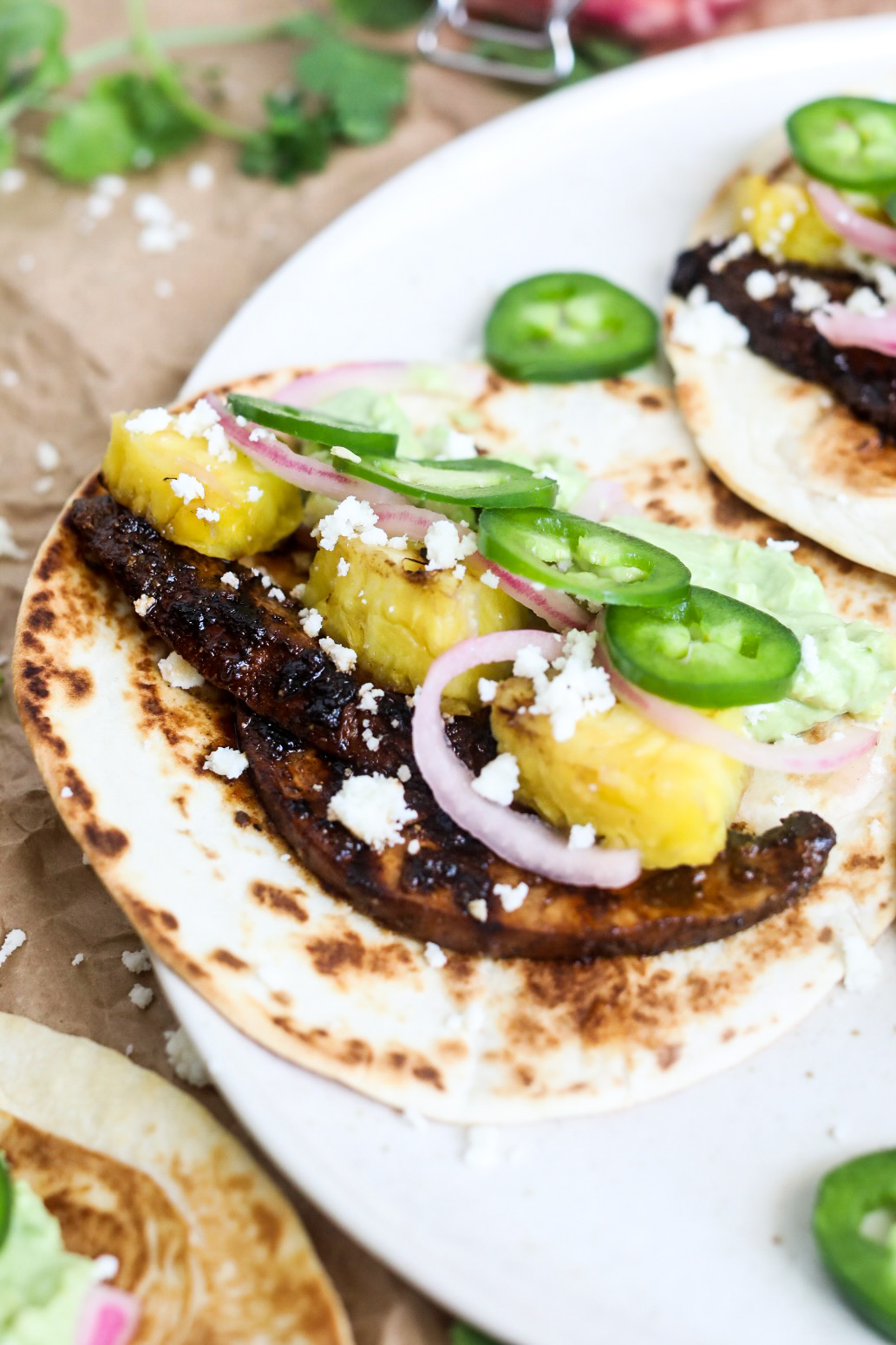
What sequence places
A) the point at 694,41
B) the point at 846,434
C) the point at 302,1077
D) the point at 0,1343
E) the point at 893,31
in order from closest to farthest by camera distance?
the point at 0,1343
the point at 302,1077
the point at 846,434
the point at 893,31
the point at 694,41

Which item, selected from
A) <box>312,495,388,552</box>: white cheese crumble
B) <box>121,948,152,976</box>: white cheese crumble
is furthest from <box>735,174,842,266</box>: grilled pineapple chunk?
<box>121,948,152,976</box>: white cheese crumble

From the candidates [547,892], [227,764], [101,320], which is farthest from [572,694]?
[101,320]

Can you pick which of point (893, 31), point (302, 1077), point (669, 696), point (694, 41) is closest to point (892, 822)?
point (669, 696)

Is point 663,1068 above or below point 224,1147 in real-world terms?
above

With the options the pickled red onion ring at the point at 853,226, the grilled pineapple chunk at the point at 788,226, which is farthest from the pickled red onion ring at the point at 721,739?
the grilled pineapple chunk at the point at 788,226

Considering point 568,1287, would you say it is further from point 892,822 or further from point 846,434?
point 846,434

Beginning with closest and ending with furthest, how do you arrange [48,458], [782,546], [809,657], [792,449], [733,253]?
[809,657], [782,546], [792,449], [733,253], [48,458]

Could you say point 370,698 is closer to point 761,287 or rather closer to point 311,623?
point 311,623
